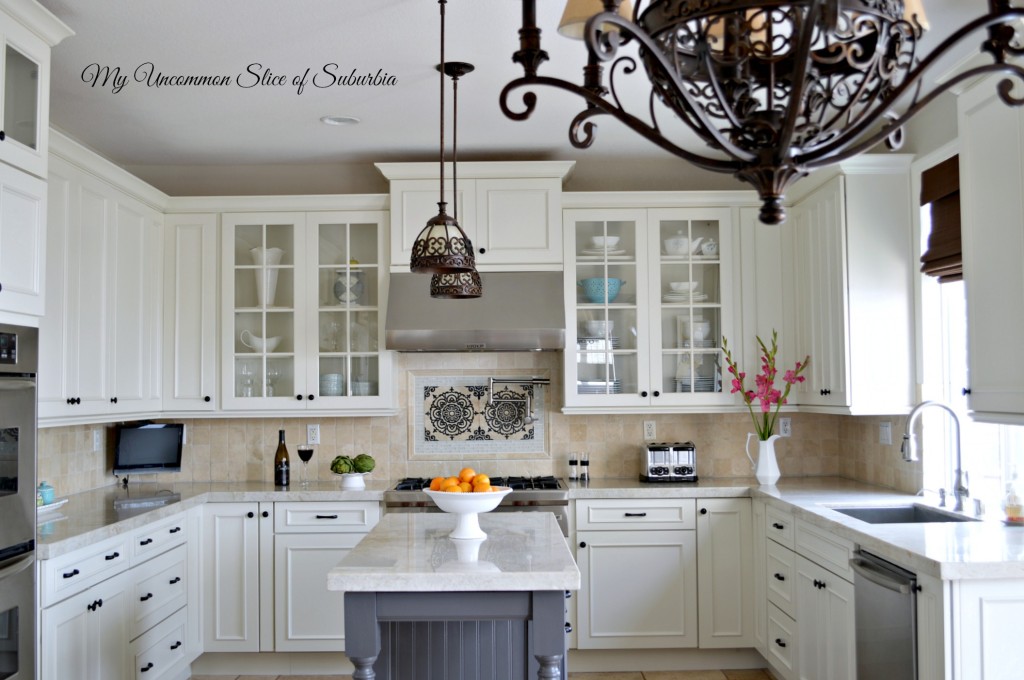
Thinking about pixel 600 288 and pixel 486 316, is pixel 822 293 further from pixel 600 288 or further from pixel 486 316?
pixel 486 316

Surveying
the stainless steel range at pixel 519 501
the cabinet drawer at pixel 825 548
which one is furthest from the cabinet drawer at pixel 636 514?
the cabinet drawer at pixel 825 548

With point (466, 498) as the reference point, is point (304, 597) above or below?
below

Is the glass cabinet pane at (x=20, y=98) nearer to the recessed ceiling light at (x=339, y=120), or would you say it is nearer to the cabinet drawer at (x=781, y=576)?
the recessed ceiling light at (x=339, y=120)

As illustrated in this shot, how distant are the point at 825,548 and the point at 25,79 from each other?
10.8 feet

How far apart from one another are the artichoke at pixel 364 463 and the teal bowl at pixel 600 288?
4.74ft

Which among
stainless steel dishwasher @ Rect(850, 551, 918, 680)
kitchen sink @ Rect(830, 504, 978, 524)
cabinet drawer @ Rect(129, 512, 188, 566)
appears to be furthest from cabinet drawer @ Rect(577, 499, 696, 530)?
cabinet drawer @ Rect(129, 512, 188, 566)

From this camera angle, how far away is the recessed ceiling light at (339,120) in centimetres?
412

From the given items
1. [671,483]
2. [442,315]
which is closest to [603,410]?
[671,483]

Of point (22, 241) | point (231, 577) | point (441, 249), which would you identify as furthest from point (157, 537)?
point (441, 249)

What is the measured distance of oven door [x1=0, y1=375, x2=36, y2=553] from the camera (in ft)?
8.81

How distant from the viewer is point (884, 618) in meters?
2.88

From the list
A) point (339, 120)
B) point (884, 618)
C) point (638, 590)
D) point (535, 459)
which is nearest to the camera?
point (884, 618)

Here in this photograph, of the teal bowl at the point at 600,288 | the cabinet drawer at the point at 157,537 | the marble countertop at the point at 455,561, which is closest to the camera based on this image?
the marble countertop at the point at 455,561

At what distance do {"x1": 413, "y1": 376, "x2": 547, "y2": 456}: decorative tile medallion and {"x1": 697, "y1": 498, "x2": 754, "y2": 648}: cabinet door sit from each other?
1.05 metres
